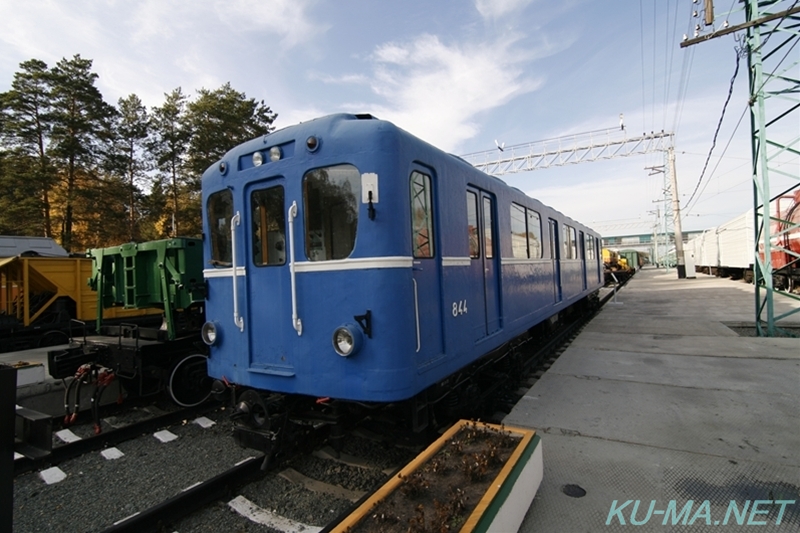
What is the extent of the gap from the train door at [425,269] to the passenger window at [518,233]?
7.85 feet

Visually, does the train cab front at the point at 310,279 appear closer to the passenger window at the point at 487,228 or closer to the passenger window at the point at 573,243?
the passenger window at the point at 487,228

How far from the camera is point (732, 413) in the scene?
4695mm

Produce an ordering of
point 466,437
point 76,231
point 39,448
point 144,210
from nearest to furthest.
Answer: point 39,448 → point 466,437 → point 76,231 → point 144,210

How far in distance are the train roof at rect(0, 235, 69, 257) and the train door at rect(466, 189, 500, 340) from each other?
14002 mm

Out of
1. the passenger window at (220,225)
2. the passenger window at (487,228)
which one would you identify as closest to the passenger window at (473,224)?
the passenger window at (487,228)

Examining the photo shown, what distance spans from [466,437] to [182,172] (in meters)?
25.4

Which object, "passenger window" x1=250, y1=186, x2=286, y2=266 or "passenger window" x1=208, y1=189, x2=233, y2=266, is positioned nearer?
"passenger window" x1=250, y1=186, x2=286, y2=266

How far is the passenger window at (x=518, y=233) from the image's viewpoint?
602 centimetres

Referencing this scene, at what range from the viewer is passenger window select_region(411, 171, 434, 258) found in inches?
141

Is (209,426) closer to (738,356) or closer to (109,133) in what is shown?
(738,356)

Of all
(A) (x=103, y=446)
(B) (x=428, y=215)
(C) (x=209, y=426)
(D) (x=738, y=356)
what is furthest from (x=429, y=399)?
(D) (x=738, y=356)

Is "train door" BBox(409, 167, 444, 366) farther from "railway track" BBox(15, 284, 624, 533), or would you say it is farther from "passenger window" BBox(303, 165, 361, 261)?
"railway track" BBox(15, 284, 624, 533)

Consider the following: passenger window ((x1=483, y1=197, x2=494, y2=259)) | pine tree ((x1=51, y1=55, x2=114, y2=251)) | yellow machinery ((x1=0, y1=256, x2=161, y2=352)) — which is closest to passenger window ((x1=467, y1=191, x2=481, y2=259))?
passenger window ((x1=483, y1=197, x2=494, y2=259))

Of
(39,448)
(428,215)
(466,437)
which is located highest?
(428,215)
